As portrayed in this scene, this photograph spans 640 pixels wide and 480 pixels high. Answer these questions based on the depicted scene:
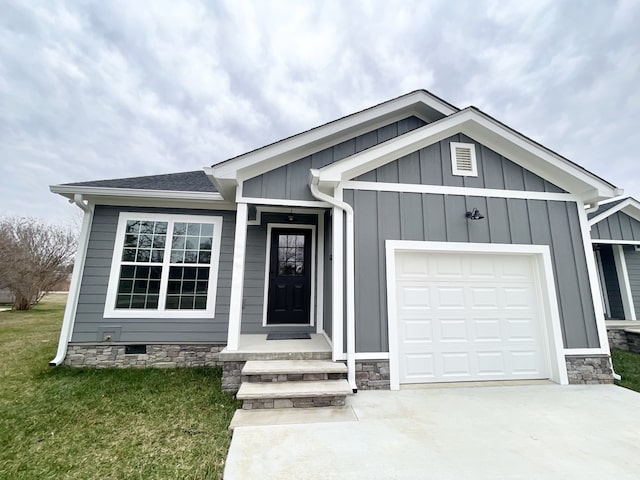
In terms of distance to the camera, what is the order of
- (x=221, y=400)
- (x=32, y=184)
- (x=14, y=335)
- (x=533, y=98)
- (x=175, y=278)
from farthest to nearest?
(x=32, y=184), (x=533, y=98), (x=14, y=335), (x=175, y=278), (x=221, y=400)

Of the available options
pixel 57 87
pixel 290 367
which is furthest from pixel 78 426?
pixel 57 87

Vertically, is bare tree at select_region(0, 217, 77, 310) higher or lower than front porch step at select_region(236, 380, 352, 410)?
higher

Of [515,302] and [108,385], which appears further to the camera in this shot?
[515,302]

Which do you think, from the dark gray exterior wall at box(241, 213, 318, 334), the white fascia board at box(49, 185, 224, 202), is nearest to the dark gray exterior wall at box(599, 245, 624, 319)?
the dark gray exterior wall at box(241, 213, 318, 334)

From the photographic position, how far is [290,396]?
299 centimetres

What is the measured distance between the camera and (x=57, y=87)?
1010 centimetres

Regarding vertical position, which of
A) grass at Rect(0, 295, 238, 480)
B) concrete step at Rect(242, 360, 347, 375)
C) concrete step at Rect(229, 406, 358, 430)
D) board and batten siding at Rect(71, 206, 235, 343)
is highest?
board and batten siding at Rect(71, 206, 235, 343)

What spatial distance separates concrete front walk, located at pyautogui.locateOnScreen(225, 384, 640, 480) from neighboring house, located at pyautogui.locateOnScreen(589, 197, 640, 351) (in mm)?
4522

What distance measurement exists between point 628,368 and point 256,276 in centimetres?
703

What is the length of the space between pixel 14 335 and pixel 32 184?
60.7 ft

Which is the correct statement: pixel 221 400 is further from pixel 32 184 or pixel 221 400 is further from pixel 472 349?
pixel 32 184

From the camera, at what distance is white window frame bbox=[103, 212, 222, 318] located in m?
4.77

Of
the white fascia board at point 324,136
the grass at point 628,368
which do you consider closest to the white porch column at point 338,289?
the white fascia board at point 324,136

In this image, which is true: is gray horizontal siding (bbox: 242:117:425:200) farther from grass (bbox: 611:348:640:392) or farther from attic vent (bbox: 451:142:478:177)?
grass (bbox: 611:348:640:392)
